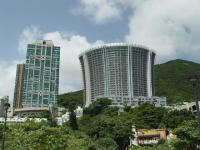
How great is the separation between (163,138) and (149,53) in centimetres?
8133

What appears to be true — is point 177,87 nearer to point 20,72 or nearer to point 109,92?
point 109,92

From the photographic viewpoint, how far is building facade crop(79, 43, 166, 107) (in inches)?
5920

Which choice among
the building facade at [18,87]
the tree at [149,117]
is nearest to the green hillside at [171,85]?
the building facade at [18,87]

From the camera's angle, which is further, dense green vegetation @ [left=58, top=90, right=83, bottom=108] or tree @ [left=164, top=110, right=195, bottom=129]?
dense green vegetation @ [left=58, top=90, right=83, bottom=108]

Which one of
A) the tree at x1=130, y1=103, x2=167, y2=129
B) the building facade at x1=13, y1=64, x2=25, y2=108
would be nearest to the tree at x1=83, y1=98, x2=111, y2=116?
the tree at x1=130, y1=103, x2=167, y2=129

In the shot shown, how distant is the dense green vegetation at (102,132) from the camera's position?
3672 centimetres

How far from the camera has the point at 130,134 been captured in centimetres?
7325

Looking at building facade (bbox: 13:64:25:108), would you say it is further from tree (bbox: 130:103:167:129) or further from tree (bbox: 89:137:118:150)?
tree (bbox: 89:137:118:150)

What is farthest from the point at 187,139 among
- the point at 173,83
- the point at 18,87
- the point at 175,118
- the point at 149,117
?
the point at 18,87

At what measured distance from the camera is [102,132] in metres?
74.4

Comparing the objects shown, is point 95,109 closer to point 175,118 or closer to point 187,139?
point 175,118

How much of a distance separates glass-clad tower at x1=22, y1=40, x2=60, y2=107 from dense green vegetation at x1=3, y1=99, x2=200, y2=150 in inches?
1824

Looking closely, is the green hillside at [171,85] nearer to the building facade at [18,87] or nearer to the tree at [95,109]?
the tree at [95,109]

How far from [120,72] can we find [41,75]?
116ft
